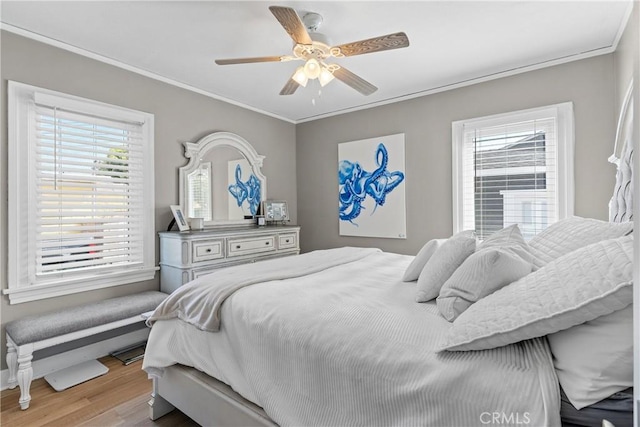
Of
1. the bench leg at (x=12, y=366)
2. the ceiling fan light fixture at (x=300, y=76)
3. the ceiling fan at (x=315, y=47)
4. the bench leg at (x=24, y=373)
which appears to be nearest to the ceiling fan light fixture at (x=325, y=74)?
the ceiling fan at (x=315, y=47)

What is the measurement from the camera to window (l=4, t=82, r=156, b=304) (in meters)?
2.39

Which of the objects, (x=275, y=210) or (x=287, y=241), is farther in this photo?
(x=275, y=210)

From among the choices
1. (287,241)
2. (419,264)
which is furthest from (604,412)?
(287,241)

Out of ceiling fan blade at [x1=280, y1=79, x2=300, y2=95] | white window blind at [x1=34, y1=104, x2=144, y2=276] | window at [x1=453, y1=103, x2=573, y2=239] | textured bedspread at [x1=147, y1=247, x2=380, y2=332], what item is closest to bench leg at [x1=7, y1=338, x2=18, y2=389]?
white window blind at [x1=34, y1=104, x2=144, y2=276]

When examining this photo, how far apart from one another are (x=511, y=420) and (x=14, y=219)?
10.2ft

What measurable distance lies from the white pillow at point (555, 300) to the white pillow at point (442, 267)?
40cm

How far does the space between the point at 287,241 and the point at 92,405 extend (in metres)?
2.45

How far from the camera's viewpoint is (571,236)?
1.45m

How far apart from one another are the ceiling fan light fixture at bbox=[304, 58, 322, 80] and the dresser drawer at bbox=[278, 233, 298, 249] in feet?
6.96

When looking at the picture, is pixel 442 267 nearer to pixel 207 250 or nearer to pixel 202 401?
pixel 202 401

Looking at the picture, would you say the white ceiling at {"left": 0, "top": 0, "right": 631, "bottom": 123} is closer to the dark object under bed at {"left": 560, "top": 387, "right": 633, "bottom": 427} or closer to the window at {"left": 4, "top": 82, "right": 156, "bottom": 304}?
the window at {"left": 4, "top": 82, "right": 156, "bottom": 304}

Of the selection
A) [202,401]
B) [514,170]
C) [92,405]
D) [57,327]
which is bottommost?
[92,405]

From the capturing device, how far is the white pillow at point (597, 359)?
2.62 ft

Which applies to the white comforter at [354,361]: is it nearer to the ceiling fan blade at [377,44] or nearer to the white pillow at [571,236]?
the white pillow at [571,236]
